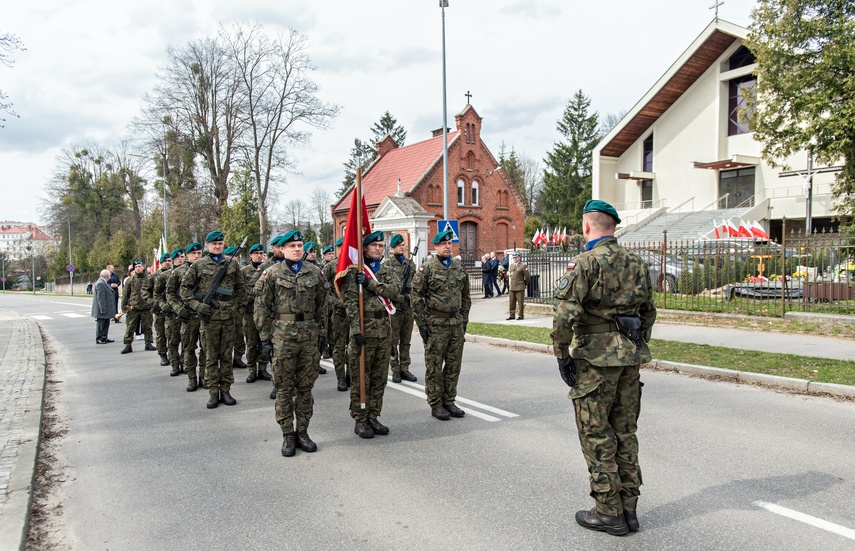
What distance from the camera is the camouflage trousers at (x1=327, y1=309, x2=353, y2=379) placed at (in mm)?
8070

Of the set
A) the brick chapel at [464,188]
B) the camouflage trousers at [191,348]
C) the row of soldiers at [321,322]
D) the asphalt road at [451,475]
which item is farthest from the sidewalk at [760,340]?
the brick chapel at [464,188]

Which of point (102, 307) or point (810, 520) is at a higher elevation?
point (102, 307)

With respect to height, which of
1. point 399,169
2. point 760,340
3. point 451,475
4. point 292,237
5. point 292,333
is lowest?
point 451,475

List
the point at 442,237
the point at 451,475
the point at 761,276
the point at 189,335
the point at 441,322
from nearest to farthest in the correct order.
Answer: the point at 451,475 → the point at 441,322 → the point at 442,237 → the point at 189,335 → the point at 761,276

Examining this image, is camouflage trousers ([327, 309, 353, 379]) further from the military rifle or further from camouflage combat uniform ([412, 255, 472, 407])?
camouflage combat uniform ([412, 255, 472, 407])

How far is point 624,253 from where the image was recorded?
3.80m

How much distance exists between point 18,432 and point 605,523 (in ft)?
18.5

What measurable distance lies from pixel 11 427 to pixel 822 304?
15249 mm

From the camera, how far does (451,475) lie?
4.71 meters

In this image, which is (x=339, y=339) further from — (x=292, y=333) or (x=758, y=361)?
(x=758, y=361)

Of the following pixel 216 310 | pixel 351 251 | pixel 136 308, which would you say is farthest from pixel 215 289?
pixel 136 308

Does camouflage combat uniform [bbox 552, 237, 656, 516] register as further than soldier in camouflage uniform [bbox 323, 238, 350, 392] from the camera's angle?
No

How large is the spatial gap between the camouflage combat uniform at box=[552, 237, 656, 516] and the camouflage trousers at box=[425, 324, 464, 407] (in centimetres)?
264

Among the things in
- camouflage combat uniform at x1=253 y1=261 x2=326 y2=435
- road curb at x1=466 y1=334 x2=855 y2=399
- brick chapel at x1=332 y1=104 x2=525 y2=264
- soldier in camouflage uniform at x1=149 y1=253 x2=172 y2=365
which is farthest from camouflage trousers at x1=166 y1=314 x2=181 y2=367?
brick chapel at x1=332 y1=104 x2=525 y2=264
